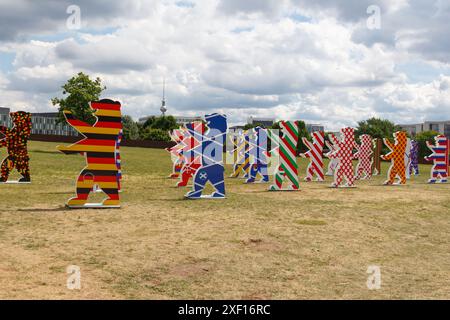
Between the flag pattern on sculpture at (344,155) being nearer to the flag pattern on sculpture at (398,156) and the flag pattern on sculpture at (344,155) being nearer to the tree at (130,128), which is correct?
the flag pattern on sculpture at (398,156)

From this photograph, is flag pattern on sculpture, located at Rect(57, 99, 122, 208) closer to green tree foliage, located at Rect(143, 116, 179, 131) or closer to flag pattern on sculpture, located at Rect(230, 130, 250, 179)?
flag pattern on sculpture, located at Rect(230, 130, 250, 179)

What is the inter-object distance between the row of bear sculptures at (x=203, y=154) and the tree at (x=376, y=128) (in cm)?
4638

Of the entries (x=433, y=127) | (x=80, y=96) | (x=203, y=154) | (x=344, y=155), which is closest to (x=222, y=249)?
(x=203, y=154)

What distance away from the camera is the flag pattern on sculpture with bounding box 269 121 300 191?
49.9 ft

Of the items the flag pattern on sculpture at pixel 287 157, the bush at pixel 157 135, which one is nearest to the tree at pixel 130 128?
the bush at pixel 157 135

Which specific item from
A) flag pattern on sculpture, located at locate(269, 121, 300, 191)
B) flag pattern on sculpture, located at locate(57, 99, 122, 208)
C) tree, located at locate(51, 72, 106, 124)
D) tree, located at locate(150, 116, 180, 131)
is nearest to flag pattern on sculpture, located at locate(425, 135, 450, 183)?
flag pattern on sculpture, located at locate(269, 121, 300, 191)

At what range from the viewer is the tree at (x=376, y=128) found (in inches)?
2773

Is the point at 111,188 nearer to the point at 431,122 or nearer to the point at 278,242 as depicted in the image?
the point at 278,242

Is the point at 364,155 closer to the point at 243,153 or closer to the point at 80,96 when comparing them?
the point at 243,153

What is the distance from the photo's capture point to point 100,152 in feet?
33.6

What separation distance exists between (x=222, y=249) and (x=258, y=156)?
12611 mm

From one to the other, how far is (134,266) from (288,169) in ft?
33.5
